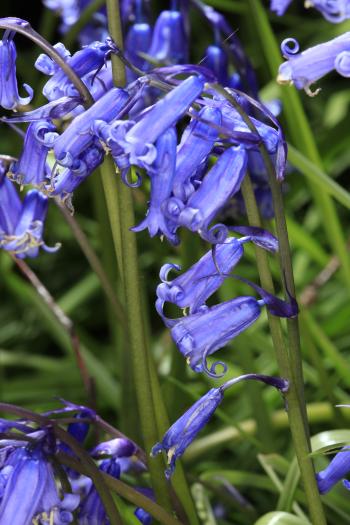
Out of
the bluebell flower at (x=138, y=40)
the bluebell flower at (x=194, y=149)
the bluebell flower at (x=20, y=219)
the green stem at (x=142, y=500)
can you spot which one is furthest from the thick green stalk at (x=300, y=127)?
the green stem at (x=142, y=500)

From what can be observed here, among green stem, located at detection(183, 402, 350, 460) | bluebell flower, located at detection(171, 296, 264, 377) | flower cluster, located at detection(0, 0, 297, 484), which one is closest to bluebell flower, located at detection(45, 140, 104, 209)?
flower cluster, located at detection(0, 0, 297, 484)

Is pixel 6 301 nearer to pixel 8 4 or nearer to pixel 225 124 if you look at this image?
pixel 8 4

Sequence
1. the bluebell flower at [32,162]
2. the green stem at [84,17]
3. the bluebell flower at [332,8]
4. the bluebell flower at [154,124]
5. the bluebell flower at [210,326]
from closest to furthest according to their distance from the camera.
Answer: the bluebell flower at [154,124], the bluebell flower at [210,326], the bluebell flower at [32,162], the bluebell flower at [332,8], the green stem at [84,17]

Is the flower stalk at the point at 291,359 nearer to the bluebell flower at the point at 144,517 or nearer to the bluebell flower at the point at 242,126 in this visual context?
the bluebell flower at the point at 242,126

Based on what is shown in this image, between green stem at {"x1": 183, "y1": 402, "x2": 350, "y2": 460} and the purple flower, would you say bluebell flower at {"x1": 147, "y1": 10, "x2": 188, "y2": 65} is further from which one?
the purple flower

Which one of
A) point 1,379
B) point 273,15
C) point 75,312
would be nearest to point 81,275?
point 75,312

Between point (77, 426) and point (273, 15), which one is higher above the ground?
point (77, 426)

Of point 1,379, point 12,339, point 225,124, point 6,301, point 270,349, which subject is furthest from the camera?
point 6,301
